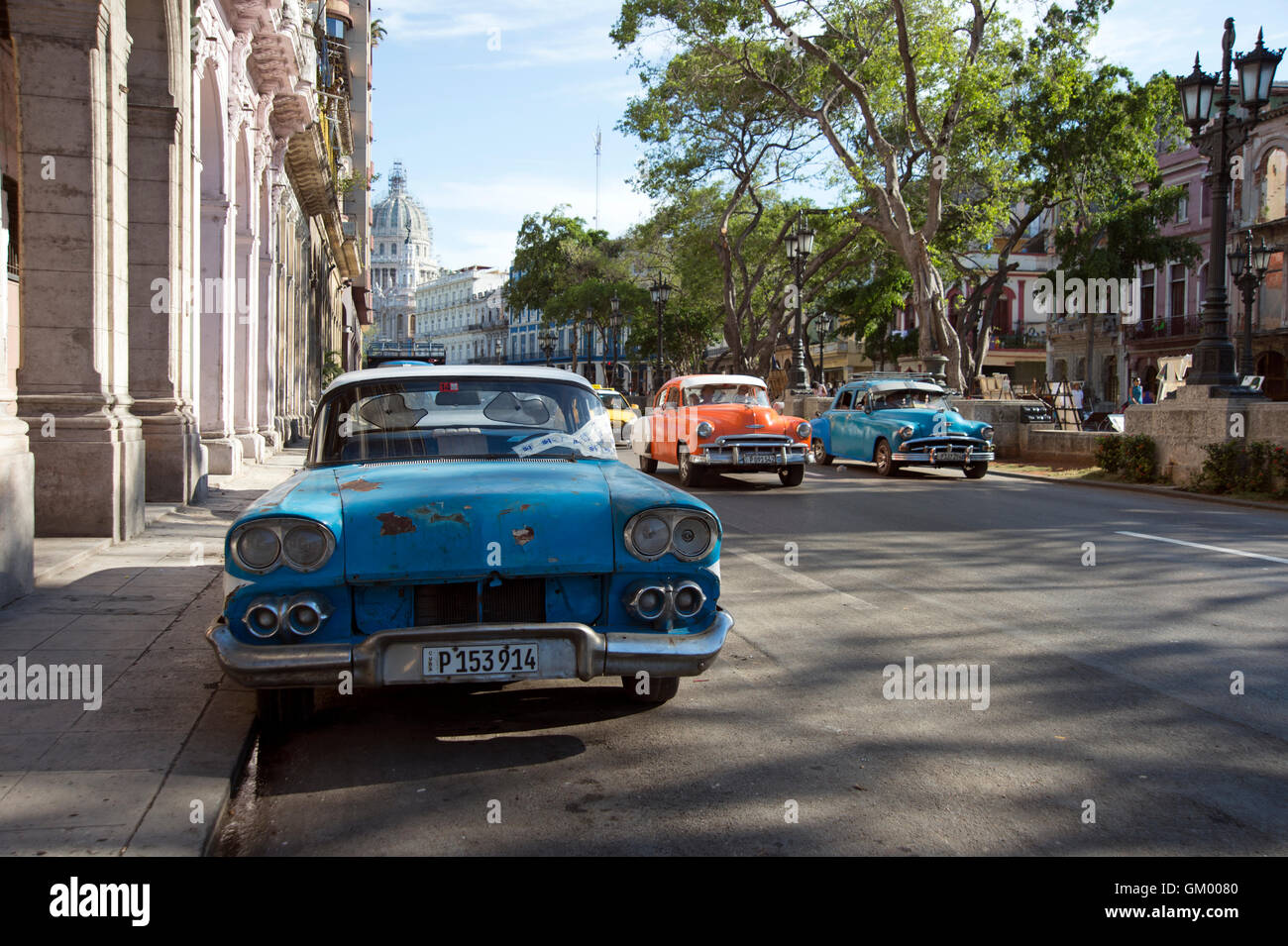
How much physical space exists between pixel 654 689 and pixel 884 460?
14.3 m

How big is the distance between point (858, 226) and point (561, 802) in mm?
36662

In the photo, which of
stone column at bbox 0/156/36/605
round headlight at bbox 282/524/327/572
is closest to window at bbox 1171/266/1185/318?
stone column at bbox 0/156/36/605

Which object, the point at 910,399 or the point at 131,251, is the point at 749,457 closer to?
the point at 910,399

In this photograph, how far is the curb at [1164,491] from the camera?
13852mm

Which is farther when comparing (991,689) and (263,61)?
(263,61)

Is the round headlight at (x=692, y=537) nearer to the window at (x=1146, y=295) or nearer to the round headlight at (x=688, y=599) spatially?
the round headlight at (x=688, y=599)

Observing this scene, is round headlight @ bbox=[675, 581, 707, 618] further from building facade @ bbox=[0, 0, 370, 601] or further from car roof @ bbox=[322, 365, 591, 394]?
building facade @ bbox=[0, 0, 370, 601]

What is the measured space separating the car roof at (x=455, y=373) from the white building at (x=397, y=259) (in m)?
178

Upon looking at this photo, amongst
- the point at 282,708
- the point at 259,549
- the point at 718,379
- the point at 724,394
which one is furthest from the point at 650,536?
the point at 718,379

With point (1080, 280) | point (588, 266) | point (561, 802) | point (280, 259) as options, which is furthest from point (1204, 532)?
point (588, 266)

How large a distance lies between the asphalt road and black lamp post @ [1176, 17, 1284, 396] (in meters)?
8.71

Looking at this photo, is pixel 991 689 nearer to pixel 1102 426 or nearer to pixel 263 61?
pixel 263 61

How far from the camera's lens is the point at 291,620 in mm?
4125

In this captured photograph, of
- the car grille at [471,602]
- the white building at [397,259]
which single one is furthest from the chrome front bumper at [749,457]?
the white building at [397,259]
